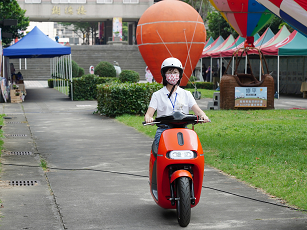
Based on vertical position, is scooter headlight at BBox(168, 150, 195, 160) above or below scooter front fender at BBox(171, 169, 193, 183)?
above

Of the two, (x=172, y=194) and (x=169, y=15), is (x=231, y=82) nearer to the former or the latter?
(x=169, y=15)

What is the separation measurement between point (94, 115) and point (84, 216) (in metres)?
11.8

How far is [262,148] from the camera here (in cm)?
1004

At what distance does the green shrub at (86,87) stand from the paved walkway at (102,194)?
1329 centimetres

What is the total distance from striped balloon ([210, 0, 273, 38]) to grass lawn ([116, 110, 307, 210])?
6012mm

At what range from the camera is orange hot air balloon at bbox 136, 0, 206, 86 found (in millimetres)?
21500

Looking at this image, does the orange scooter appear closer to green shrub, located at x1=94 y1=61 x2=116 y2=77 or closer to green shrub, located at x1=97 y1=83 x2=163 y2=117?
green shrub, located at x1=97 y1=83 x2=163 y2=117

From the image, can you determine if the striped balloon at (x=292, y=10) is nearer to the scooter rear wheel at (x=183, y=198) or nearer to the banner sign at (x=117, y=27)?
the scooter rear wheel at (x=183, y=198)

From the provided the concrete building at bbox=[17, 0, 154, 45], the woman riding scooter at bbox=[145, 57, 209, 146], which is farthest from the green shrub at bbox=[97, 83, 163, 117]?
the concrete building at bbox=[17, 0, 154, 45]

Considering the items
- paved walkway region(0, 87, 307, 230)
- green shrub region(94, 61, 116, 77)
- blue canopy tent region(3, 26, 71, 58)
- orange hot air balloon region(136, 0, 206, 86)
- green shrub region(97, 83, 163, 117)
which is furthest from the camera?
green shrub region(94, 61, 116, 77)

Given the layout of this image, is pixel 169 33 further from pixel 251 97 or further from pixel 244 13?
pixel 251 97

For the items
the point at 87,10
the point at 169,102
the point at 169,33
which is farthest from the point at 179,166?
the point at 87,10


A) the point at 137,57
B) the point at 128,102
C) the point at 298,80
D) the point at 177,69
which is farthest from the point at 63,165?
the point at 137,57

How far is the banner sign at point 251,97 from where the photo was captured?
1880 cm
